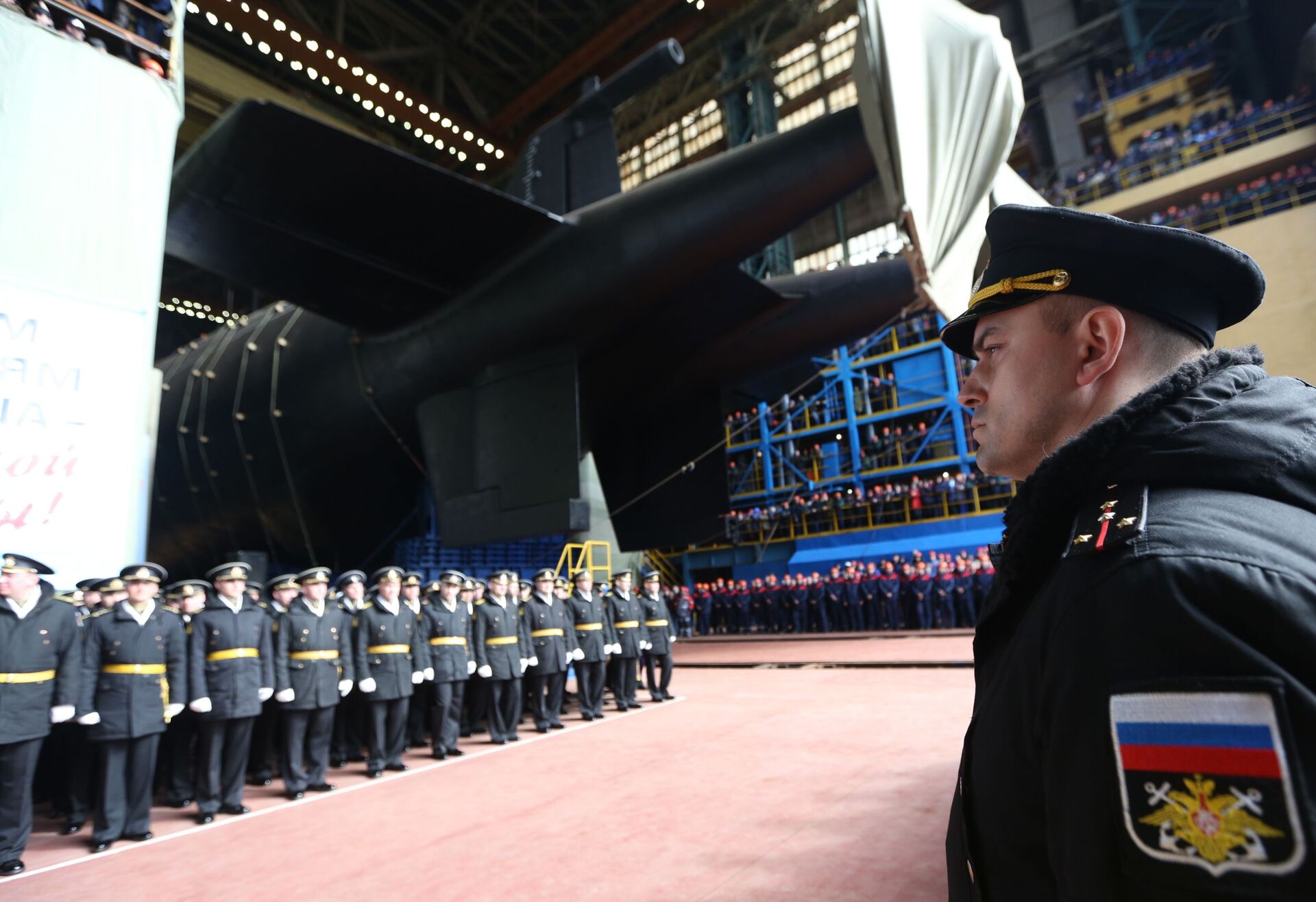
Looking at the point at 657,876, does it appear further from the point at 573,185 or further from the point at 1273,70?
the point at 1273,70

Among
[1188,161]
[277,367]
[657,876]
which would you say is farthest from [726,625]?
[1188,161]

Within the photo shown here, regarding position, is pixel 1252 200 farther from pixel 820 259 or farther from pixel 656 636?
pixel 656 636

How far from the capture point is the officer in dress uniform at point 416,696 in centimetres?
685

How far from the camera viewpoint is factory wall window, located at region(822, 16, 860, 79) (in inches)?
946

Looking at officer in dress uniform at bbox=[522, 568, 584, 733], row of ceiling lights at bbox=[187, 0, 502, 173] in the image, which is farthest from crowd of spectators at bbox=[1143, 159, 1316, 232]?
officer in dress uniform at bbox=[522, 568, 584, 733]

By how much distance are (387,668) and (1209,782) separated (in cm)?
645

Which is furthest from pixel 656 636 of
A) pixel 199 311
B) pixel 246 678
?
pixel 199 311

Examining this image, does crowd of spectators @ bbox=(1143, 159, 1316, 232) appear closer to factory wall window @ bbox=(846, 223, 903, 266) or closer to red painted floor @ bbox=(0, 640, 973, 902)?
factory wall window @ bbox=(846, 223, 903, 266)

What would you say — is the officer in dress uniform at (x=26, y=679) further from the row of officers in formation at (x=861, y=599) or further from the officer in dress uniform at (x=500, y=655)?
the row of officers in formation at (x=861, y=599)

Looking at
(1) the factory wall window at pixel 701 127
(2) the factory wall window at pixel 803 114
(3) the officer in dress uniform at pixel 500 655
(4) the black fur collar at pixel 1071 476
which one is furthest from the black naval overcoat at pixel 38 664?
(1) the factory wall window at pixel 701 127

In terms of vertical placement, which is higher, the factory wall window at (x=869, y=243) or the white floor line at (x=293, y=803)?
the factory wall window at (x=869, y=243)

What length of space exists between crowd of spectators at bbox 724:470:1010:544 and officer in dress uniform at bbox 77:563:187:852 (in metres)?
14.1

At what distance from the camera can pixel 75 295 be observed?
4973mm

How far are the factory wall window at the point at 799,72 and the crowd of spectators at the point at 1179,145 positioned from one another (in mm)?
9006
